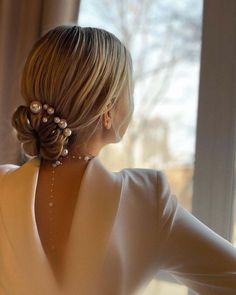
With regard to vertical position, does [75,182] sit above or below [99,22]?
below

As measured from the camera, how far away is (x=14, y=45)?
1.60 metres

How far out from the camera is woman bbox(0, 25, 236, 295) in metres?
1.06

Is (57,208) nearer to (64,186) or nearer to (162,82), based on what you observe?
(64,186)

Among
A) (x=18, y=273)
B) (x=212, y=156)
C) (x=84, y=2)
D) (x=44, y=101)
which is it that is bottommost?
(x=18, y=273)

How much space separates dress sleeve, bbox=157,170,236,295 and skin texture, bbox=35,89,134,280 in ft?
0.51

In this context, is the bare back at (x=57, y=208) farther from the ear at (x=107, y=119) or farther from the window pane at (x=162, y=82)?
the window pane at (x=162, y=82)

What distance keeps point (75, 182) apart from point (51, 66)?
0.23 metres

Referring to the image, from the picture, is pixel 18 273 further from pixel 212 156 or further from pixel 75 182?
pixel 212 156

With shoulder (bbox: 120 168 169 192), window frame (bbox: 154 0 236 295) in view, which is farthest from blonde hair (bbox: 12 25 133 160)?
window frame (bbox: 154 0 236 295)

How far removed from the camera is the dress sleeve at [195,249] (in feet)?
3.57

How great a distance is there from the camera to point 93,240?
1057 mm

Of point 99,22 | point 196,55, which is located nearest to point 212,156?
point 196,55

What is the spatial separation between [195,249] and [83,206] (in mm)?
230

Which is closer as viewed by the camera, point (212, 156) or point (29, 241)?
point (29, 241)
